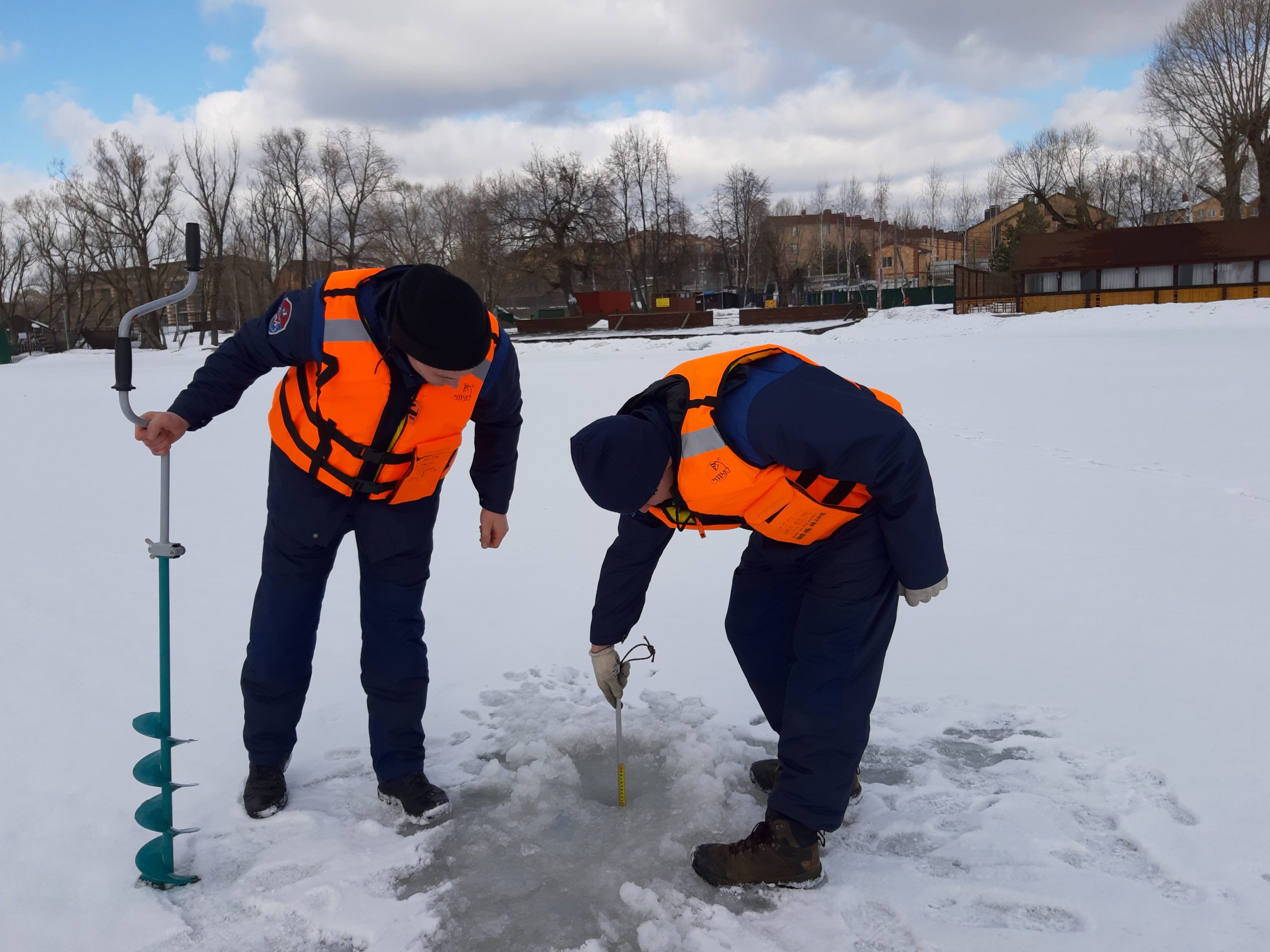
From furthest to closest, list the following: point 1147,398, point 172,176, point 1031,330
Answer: point 172,176, point 1031,330, point 1147,398

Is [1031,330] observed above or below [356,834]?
above

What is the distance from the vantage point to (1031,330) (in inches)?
842

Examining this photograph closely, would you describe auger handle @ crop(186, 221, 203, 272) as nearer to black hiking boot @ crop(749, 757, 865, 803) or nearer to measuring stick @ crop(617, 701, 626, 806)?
measuring stick @ crop(617, 701, 626, 806)

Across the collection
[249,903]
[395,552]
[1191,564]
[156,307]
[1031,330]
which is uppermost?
[1031,330]

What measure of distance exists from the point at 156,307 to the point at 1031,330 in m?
21.9

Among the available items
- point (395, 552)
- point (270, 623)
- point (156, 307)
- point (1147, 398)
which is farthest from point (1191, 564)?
point (1147, 398)

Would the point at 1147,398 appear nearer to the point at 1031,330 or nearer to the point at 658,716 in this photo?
the point at 658,716

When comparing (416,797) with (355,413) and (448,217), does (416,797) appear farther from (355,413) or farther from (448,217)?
(448,217)

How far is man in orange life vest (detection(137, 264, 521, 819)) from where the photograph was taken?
2508 millimetres

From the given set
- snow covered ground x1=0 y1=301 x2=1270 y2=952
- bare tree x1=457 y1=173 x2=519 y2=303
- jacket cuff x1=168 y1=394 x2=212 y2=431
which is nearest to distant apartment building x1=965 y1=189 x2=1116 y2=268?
bare tree x1=457 y1=173 x2=519 y2=303

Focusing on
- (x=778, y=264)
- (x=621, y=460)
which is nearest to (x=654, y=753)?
(x=621, y=460)

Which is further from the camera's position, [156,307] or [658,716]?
[658,716]

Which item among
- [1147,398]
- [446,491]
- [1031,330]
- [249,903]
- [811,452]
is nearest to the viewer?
[811,452]

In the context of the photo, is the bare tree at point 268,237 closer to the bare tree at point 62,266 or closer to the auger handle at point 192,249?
the bare tree at point 62,266
